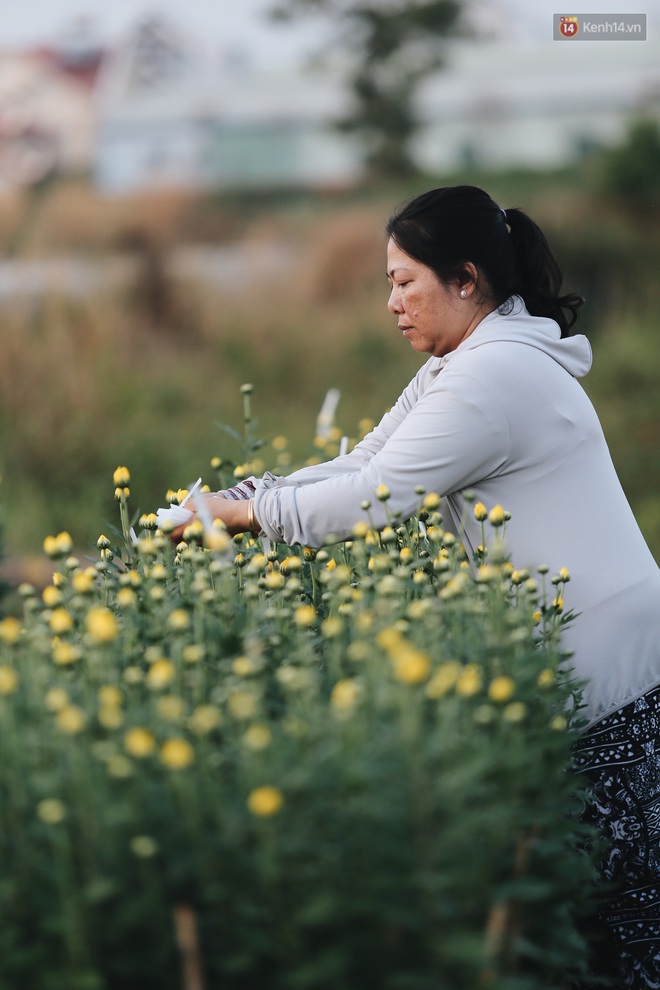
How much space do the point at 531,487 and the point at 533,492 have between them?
0.04 feet

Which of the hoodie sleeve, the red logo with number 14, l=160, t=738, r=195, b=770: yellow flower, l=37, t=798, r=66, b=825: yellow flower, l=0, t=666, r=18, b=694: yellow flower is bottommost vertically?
l=37, t=798, r=66, b=825: yellow flower

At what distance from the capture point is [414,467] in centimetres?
250

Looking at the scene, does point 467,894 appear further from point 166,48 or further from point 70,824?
point 166,48

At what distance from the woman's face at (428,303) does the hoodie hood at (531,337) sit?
4 centimetres

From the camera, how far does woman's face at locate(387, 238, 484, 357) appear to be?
2.75m

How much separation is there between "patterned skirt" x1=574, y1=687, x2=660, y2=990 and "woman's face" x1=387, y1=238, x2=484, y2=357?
954 millimetres

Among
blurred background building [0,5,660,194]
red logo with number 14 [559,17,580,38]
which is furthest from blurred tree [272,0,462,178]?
red logo with number 14 [559,17,580,38]

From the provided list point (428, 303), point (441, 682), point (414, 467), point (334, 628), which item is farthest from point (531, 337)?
point (441, 682)

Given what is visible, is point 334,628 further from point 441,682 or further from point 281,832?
point 281,832

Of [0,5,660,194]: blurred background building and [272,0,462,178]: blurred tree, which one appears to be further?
[0,5,660,194]: blurred background building

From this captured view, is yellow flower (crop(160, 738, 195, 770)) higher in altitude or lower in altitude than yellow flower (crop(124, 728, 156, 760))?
lower

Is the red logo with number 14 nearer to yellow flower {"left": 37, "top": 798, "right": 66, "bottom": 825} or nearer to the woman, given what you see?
the woman

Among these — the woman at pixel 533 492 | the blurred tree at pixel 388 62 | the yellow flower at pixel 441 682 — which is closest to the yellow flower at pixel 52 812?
the yellow flower at pixel 441 682

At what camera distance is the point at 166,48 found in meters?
34.8
